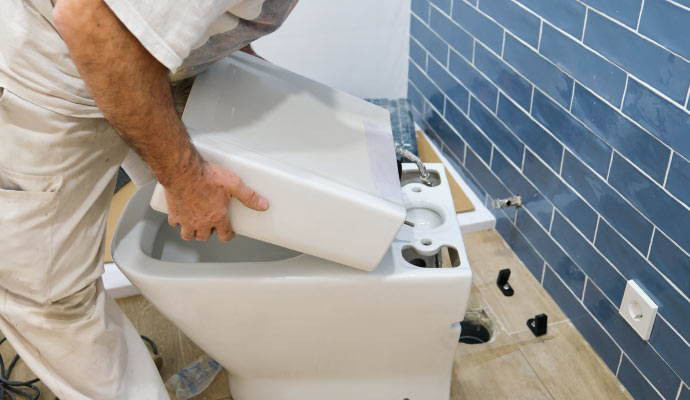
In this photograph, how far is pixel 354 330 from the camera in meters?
1.20

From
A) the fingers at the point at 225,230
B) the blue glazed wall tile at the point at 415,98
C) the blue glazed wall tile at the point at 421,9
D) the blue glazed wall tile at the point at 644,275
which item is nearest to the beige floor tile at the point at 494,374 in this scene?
the blue glazed wall tile at the point at 644,275

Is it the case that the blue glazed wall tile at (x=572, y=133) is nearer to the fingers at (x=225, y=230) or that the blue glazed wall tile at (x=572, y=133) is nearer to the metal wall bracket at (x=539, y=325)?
the metal wall bracket at (x=539, y=325)

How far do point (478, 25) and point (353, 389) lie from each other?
1020 millimetres

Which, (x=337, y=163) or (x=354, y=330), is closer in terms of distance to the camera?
(x=337, y=163)

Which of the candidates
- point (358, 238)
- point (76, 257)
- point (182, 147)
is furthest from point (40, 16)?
point (358, 238)

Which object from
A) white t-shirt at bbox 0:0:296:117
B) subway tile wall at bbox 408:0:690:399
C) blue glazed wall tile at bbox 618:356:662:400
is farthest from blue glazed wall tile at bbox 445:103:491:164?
white t-shirt at bbox 0:0:296:117

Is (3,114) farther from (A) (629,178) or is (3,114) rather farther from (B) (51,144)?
(A) (629,178)

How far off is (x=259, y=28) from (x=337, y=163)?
0.26 m

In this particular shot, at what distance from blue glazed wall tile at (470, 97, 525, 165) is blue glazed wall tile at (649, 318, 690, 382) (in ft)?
1.82

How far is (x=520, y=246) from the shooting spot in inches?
70.6

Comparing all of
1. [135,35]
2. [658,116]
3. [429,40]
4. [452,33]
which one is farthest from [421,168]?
[429,40]

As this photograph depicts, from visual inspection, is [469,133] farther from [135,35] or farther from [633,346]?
[135,35]

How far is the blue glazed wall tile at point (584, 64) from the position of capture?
1.27 meters

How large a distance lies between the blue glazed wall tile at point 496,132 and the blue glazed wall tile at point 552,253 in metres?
0.17
